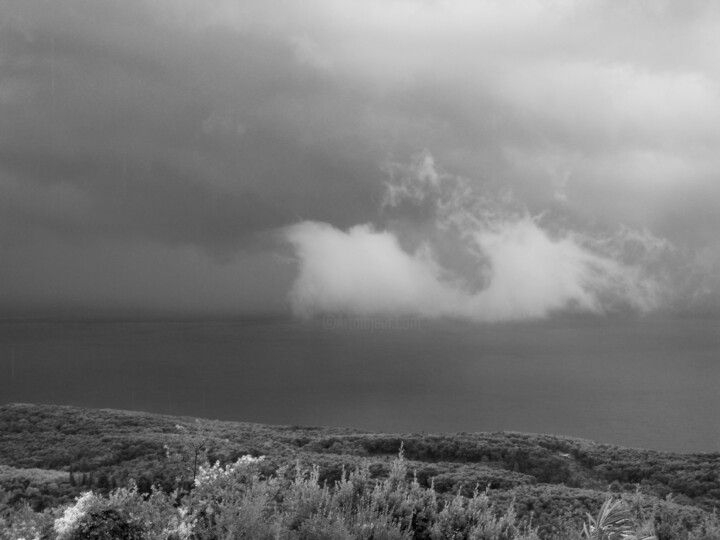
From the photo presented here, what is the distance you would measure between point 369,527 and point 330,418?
387 ft

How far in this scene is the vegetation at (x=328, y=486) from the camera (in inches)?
197

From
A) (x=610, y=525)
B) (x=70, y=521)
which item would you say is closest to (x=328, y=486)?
(x=70, y=521)

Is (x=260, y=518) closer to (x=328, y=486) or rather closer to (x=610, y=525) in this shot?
(x=328, y=486)

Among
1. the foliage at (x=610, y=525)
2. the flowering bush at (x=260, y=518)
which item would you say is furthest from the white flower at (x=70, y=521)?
the foliage at (x=610, y=525)

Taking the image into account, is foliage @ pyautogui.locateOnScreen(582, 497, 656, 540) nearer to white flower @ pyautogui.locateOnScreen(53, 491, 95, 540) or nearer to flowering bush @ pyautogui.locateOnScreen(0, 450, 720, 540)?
flowering bush @ pyautogui.locateOnScreen(0, 450, 720, 540)

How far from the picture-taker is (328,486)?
25.3 ft

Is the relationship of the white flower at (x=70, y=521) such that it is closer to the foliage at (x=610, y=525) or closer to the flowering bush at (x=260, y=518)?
the flowering bush at (x=260, y=518)

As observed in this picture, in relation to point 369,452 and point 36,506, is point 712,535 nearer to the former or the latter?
point 36,506

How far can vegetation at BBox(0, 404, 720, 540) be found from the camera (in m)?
5.00

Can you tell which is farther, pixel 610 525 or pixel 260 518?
pixel 260 518

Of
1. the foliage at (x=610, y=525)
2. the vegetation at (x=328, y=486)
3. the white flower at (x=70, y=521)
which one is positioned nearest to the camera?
the foliage at (x=610, y=525)

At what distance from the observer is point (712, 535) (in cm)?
789

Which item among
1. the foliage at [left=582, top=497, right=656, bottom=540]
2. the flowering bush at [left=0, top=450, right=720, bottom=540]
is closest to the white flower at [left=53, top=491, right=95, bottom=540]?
the flowering bush at [left=0, top=450, right=720, bottom=540]

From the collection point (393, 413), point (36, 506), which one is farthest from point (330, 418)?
point (36, 506)
